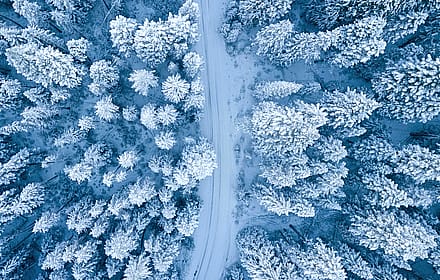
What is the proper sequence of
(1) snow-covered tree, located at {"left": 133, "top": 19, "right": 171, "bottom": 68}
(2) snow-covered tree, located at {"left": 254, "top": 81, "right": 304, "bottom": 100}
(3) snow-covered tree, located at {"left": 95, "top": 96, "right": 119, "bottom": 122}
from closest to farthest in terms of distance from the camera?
(1) snow-covered tree, located at {"left": 133, "top": 19, "right": 171, "bottom": 68}, (2) snow-covered tree, located at {"left": 254, "top": 81, "right": 304, "bottom": 100}, (3) snow-covered tree, located at {"left": 95, "top": 96, "right": 119, "bottom": 122}

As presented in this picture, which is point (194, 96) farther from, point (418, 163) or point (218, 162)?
point (418, 163)

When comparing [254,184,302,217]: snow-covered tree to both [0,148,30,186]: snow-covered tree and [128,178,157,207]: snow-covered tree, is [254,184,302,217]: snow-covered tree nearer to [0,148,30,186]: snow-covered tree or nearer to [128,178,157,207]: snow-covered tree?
[128,178,157,207]: snow-covered tree

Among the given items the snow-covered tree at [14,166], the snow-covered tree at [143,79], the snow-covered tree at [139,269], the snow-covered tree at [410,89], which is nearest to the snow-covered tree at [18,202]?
the snow-covered tree at [14,166]

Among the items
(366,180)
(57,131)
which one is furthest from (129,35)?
(366,180)

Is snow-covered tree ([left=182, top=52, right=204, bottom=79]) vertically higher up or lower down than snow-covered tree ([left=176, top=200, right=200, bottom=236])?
higher up

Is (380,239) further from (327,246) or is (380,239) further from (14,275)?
(14,275)

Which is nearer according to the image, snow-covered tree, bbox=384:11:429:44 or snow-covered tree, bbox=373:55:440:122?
snow-covered tree, bbox=373:55:440:122

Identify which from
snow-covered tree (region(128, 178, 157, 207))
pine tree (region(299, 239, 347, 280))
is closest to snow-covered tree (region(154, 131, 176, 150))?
snow-covered tree (region(128, 178, 157, 207))
